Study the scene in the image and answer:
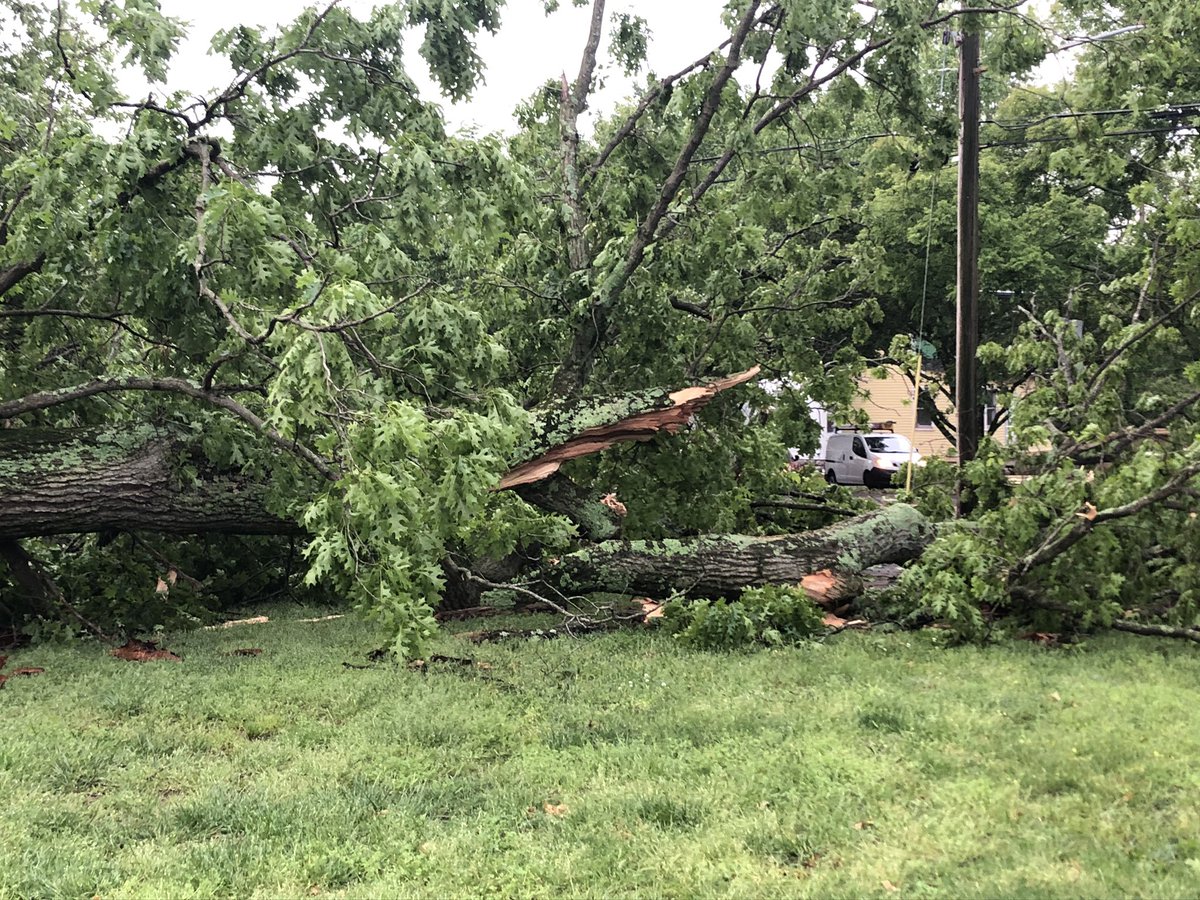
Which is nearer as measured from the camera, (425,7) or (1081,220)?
(425,7)

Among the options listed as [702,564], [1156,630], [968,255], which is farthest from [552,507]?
[968,255]

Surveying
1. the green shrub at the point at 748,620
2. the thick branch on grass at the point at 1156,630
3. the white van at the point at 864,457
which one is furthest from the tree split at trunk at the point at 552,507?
the white van at the point at 864,457

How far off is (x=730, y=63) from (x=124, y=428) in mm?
5077

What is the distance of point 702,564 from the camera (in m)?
A: 6.30

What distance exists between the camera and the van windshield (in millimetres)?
21688

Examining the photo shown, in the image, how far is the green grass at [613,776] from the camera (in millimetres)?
2629

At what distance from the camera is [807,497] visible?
9297 mm

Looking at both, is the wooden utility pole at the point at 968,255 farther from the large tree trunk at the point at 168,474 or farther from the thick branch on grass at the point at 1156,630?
the thick branch on grass at the point at 1156,630

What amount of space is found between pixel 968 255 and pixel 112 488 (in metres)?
7.75

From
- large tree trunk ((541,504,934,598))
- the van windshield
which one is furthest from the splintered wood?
the van windshield

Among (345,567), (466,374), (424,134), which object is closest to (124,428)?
(466,374)

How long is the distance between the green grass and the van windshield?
55.6 ft

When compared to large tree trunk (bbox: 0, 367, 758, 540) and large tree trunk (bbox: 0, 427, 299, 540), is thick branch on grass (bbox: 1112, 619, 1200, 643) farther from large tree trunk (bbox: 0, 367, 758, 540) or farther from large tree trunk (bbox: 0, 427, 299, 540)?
large tree trunk (bbox: 0, 427, 299, 540)

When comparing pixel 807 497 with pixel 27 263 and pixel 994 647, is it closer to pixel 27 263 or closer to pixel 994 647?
pixel 994 647
